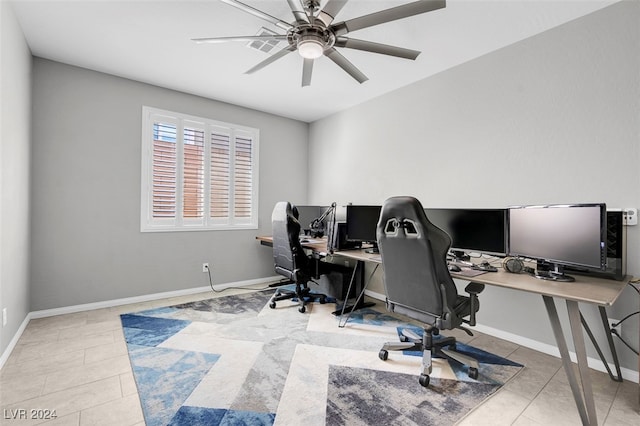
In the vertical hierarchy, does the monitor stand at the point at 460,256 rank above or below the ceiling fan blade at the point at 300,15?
below

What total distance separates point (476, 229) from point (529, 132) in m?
1.00

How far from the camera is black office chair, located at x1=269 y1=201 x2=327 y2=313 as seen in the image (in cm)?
328

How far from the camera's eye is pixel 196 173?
413 centimetres

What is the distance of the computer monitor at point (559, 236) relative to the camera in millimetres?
1831

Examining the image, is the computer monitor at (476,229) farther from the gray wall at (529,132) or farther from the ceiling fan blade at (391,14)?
the ceiling fan blade at (391,14)

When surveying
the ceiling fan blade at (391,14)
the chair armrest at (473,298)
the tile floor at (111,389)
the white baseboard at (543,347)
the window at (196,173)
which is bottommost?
the tile floor at (111,389)

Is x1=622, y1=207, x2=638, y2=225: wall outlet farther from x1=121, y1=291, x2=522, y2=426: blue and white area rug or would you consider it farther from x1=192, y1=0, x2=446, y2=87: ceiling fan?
x1=192, y1=0, x2=446, y2=87: ceiling fan

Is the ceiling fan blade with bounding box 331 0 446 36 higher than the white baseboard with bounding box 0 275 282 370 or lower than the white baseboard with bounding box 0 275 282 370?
higher

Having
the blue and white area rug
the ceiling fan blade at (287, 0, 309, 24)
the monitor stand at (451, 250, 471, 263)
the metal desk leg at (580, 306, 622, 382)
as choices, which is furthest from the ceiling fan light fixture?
the metal desk leg at (580, 306, 622, 382)

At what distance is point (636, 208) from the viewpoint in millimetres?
2074

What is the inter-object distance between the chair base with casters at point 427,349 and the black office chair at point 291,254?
1230 millimetres

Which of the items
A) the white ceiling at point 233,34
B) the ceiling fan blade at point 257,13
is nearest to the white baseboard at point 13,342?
the white ceiling at point 233,34

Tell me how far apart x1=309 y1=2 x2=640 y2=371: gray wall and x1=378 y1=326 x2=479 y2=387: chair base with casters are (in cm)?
91

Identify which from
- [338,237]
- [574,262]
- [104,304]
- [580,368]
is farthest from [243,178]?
[580,368]
